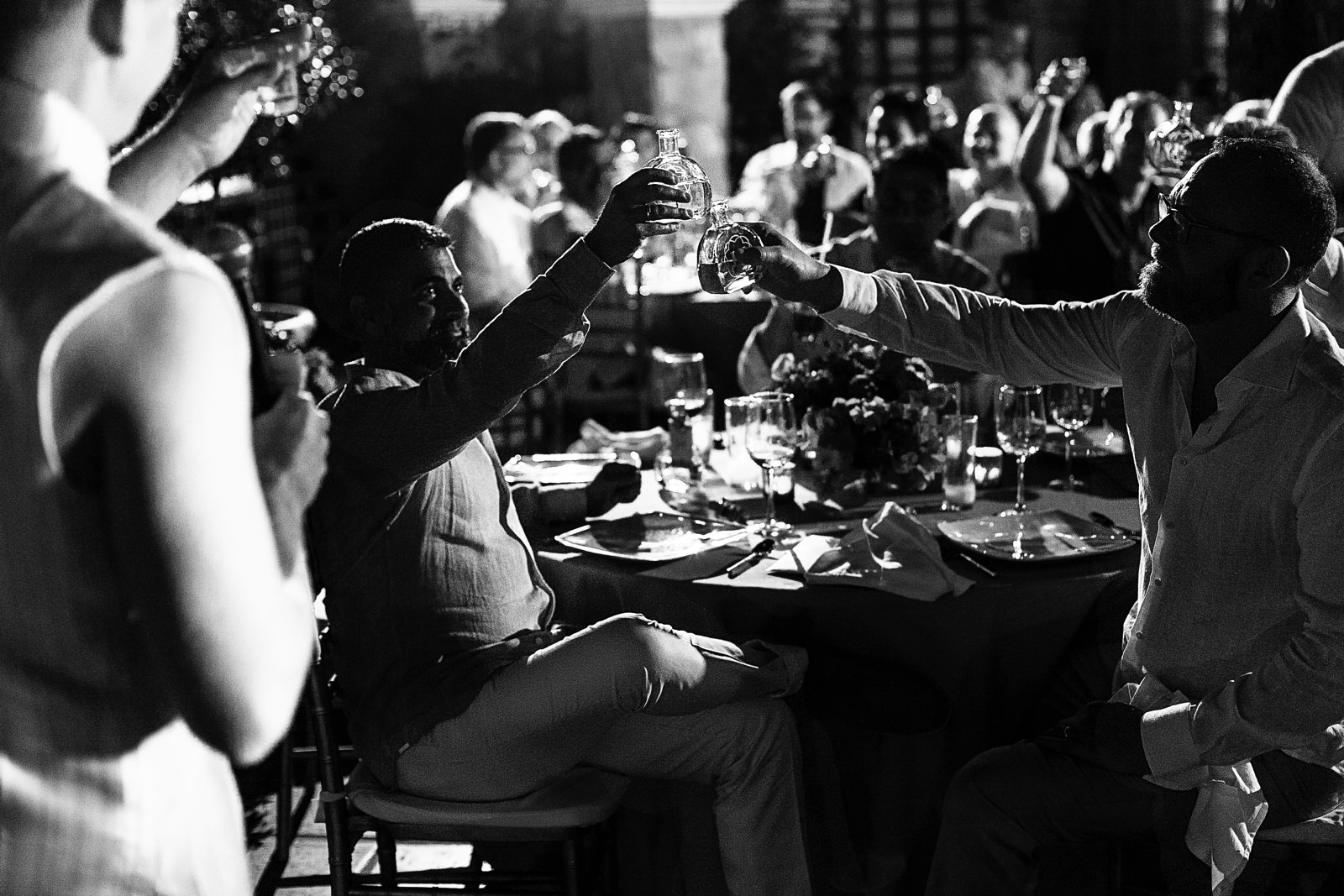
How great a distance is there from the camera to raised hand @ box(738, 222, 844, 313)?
241 centimetres

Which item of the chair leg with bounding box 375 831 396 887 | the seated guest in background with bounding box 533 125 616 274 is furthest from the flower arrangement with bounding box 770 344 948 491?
the seated guest in background with bounding box 533 125 616 274

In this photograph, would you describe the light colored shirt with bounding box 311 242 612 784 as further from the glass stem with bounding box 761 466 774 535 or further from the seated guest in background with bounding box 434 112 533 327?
the seated guest in background with bounding box 434 112 533 327

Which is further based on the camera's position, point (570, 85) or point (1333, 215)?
point (570, 85)

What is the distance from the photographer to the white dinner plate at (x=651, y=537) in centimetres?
252

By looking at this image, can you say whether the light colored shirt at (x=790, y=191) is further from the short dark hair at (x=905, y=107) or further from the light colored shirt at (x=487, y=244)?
the light colored shirt at (x=487, y=244)

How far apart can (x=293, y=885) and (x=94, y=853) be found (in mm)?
1832

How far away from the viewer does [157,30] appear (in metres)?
1.15

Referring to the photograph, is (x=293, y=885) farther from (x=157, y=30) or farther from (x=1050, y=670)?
(x=157, y=30)

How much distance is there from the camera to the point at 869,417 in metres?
2.80

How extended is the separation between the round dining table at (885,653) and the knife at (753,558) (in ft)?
0.05

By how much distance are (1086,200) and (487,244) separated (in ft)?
8.05

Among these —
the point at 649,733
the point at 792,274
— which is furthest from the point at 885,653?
the point at 792,274

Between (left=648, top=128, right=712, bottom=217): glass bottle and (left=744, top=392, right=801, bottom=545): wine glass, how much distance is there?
0.53 m

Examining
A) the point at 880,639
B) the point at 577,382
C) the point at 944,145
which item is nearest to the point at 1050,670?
the point at 880,639
